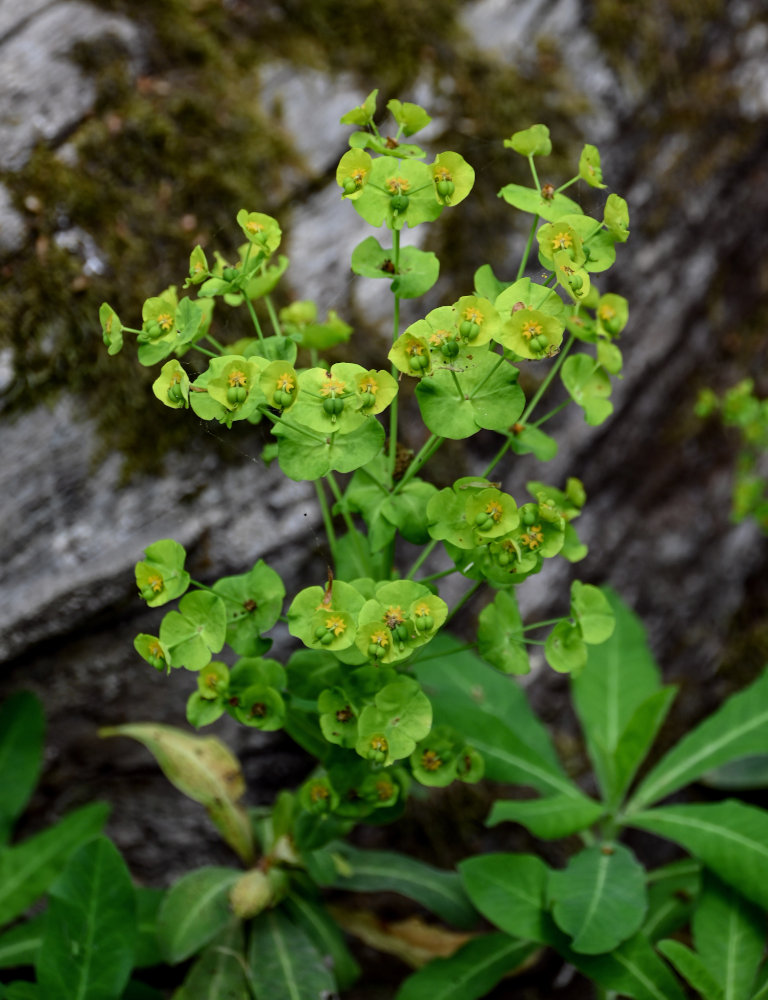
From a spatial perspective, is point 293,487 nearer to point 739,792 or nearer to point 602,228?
point 602,228

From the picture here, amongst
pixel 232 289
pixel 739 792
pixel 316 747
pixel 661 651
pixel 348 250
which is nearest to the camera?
pixel 232 289

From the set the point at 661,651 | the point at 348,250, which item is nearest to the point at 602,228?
the point at 348,250

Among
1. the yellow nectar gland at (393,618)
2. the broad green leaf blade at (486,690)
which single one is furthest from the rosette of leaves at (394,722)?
the broad green leaf blade at (486,690)

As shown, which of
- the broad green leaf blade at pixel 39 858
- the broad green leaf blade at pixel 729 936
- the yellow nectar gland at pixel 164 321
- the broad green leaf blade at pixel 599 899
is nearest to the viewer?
the yellow nectar gland at pixel 164 321

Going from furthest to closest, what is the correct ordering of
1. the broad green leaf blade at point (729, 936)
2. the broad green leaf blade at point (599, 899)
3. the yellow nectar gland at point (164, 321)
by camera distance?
the broad green leaf blade at point (729, 936) → the broad green leaf blade at point (599, 899) → the yellow nectar gland at point (164, 321)

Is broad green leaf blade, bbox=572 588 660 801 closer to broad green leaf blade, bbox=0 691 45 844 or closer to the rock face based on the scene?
the rock face

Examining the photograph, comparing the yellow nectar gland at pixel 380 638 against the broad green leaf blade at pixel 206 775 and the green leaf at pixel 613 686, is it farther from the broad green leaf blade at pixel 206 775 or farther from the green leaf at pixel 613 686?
the green leaf at pixel 613 686

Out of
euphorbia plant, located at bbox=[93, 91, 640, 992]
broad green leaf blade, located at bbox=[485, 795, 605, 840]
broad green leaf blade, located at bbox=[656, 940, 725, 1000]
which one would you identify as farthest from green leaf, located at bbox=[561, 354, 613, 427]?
broad green leaf blade, located at bbox=[656, 940, 725, 1000]
